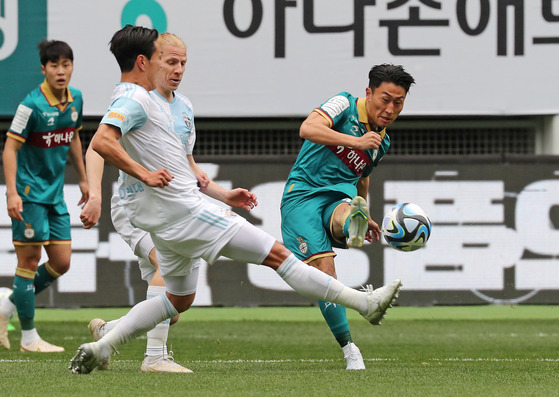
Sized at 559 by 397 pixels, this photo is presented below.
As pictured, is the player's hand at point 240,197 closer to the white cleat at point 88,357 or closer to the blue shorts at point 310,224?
the blue shorts at point 310,224

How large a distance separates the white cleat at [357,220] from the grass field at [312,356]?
74 cm

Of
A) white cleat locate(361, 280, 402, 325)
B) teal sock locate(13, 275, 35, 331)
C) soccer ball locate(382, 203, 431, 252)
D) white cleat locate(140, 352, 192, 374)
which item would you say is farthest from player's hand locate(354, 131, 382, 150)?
teal sock locate(13, 275, 35, 331)

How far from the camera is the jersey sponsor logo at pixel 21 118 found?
7480 millimetres

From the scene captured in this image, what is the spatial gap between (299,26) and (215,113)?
1571 millimetres

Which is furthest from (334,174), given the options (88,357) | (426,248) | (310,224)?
(426,248)

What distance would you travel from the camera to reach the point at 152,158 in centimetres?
501

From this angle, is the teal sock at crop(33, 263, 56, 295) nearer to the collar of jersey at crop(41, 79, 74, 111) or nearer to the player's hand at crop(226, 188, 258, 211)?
the collar of jersey at crop(41, 79, 74, 111)

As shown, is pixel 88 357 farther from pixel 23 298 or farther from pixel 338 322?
pixel 23 298

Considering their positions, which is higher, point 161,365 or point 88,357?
point 88,357

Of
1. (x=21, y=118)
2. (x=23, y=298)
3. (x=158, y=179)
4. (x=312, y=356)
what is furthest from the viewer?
(x=23, y=298)

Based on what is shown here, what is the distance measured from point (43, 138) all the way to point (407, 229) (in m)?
3.32

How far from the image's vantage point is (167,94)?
543 centimetres

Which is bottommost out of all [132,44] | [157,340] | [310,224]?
[157,340]

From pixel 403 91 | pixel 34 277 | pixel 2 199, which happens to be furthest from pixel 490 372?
pixel 2 199
